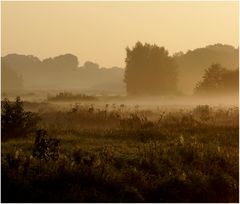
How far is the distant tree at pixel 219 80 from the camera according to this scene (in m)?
57.0

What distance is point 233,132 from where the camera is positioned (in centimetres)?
2288

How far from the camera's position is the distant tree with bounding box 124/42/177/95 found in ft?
226

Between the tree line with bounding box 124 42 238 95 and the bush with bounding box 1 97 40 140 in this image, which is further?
the tree line with bounding box 124 42 238 95

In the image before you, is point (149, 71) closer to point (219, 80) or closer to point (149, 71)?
point (149, 71)

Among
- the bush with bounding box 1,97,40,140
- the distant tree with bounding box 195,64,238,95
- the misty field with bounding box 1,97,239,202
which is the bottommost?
the misty field with bounding box 1,97,239,202

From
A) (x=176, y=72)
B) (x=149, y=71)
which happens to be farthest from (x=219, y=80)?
(x=176, y=72)

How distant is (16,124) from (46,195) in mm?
7850

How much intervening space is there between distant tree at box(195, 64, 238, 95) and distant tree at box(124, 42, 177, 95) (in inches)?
465

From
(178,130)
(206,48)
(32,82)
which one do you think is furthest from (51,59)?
(178,130)

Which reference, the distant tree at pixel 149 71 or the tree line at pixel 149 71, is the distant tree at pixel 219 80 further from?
the distant tree at pixel 149 71

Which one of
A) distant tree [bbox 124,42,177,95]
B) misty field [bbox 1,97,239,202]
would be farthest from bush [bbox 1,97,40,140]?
distant tree [bbox 124,42,177,95]

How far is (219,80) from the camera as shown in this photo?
191ft

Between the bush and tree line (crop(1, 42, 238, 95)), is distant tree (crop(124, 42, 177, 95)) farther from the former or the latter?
the bush

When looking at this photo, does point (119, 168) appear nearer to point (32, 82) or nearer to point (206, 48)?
point (206, 48)
